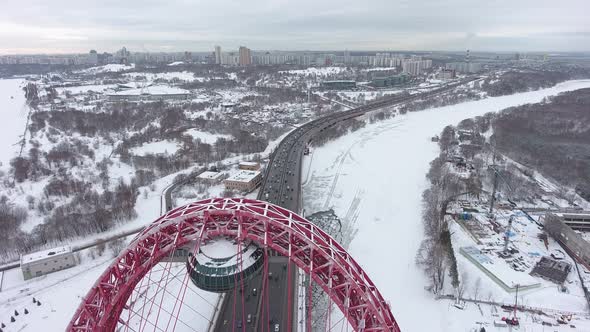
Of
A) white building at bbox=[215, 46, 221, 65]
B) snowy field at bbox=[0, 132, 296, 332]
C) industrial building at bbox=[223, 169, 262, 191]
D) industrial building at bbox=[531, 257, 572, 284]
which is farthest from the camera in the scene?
white building at bbox=[215, 46, 221, 65]

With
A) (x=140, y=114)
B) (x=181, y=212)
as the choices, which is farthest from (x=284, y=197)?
(x=140, y=114)

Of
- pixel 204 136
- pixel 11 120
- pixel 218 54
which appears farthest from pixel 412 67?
pixel 11 120

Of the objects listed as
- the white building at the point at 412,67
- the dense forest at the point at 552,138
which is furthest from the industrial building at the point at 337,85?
the dense forest at the point at 552,138

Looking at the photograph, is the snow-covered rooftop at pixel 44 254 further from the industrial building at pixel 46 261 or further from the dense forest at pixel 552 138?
the dense forest at pixel 552 138

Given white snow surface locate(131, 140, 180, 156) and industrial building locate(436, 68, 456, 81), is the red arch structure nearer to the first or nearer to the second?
white snow surface locate(131, 140, 180, 156)

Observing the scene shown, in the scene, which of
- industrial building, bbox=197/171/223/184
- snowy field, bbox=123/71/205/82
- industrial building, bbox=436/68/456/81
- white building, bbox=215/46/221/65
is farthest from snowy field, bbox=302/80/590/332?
white building, bbox=215/46/221/65
